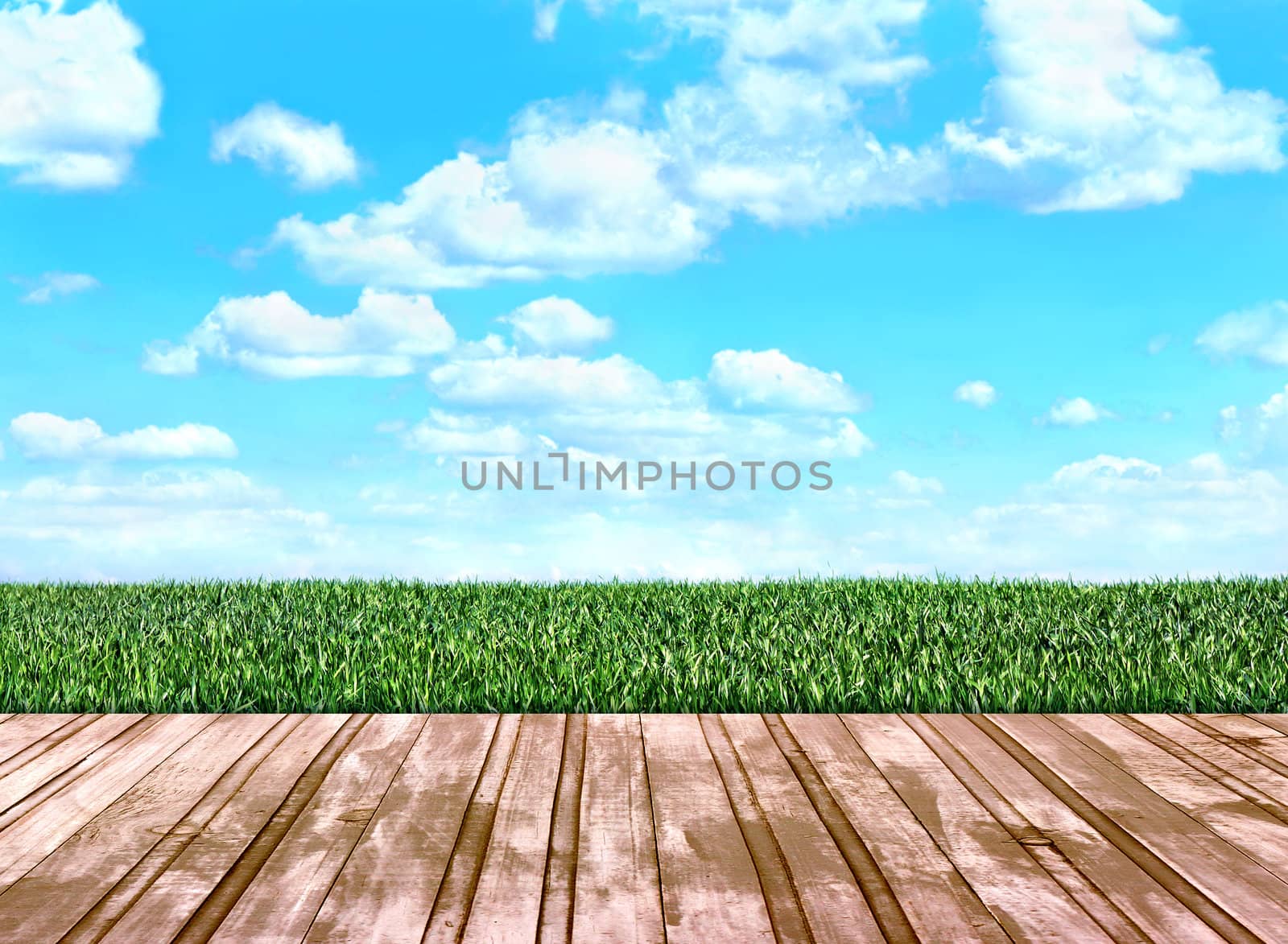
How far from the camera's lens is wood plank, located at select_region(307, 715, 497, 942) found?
231 cm

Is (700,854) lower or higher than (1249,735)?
lower

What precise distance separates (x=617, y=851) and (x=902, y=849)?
760mm

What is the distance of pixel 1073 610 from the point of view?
792cm

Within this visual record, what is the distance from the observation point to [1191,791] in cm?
339

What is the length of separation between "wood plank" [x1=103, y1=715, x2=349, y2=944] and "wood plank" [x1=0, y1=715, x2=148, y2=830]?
0.63m

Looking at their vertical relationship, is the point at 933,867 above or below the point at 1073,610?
below

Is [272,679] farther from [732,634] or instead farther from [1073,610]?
[1073,610]

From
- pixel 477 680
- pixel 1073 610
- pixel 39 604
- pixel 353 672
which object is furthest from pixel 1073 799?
pixel 39 604

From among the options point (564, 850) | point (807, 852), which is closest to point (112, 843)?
point (564, 850)

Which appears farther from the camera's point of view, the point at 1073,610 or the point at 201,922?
the point at 1073,610

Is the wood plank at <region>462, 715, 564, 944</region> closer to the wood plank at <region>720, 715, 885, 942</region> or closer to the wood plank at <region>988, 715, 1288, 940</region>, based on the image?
the wood plank at <region>720, 715, 885, 942</region>

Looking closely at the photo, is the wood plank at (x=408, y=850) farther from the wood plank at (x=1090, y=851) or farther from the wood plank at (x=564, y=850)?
the wood plank at (x=1090, y=851)

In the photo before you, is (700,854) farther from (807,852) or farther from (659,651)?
(659,651)

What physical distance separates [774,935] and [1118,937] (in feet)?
2.48
